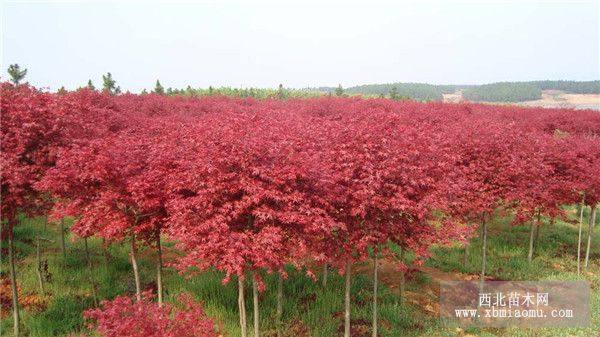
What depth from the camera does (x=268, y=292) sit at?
39.4 ft

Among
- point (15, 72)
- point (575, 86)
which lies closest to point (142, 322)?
point (15, 72)

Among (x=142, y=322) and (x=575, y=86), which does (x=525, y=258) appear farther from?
(x=575, y=86)

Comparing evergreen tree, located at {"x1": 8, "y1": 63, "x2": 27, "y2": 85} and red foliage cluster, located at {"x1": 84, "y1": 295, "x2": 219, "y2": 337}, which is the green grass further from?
evergreen tree, located at {"x1": 8, "y1": 63, "x2": 27, "y2": 85}

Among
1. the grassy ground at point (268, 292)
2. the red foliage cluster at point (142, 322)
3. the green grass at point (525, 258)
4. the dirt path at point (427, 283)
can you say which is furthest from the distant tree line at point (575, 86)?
the red foliage cluster at point (142, 322)

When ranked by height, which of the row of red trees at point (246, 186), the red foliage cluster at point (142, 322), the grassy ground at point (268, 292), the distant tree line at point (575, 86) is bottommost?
the grassy ground at point (268, 292)

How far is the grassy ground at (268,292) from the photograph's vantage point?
10719 mm

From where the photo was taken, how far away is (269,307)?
11.4 m

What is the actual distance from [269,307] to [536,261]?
11888mm

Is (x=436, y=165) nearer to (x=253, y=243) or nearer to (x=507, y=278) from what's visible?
(x=253, y=243)

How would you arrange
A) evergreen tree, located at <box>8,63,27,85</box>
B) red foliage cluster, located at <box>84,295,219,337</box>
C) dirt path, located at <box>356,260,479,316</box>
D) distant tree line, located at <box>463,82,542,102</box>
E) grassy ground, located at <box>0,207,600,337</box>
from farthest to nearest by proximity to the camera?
1. distant tree line, located at <box>463,82,542,102</box>
2. evergreen tree, located at <box>8,63,27,85</box>
3. dirt path, located at <box>356,260,479,316</box>
4. grassy ground, located at <box>0,207,600,337</box>
5. red foliage cluster, located at <box>84,295,219,337</box>

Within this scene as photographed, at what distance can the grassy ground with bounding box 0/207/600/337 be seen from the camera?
35.2ft

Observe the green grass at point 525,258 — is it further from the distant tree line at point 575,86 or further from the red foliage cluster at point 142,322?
the distant tree line at point 575,86

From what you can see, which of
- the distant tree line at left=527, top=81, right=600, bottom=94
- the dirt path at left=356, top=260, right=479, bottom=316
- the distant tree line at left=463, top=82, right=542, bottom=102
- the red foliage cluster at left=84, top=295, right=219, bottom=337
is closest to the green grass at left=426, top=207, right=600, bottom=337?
the dirt path at left=356, top=260, right=479, bottom=316

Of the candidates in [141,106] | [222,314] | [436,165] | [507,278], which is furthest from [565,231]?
[141,106]
